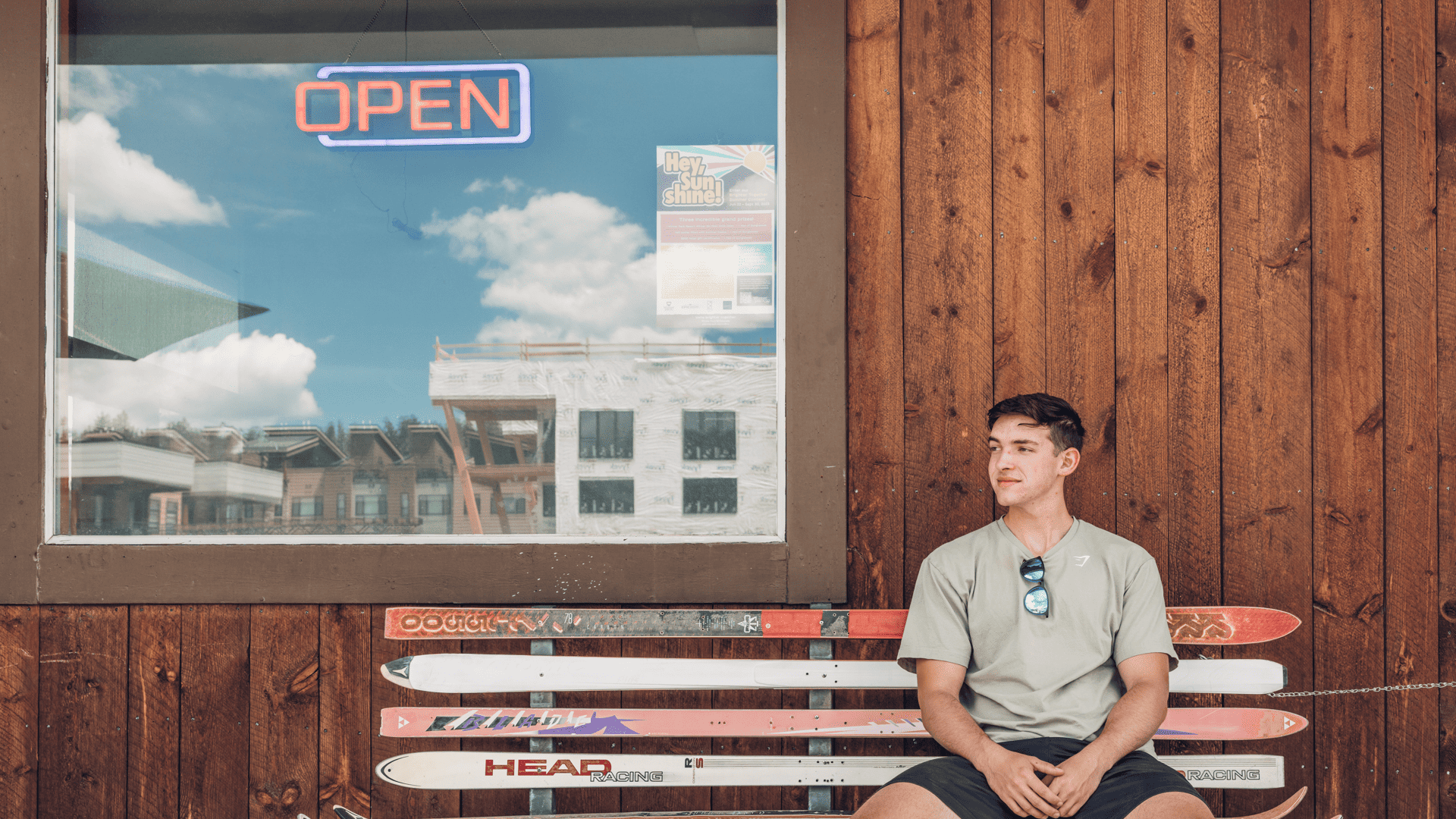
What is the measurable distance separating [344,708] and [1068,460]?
1.97 metres

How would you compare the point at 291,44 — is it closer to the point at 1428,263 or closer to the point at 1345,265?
the point at 1345,265

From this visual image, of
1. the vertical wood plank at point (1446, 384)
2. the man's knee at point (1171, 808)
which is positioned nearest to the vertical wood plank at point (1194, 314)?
the vertical wood plank at point (1446, 384)

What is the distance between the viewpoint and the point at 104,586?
2307mm

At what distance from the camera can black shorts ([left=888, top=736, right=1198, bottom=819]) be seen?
168cm

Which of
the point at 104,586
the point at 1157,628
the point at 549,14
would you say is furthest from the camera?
the point at 549,14

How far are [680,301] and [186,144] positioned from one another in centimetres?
150

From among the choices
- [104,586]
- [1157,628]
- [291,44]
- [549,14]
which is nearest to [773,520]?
[1157,628]

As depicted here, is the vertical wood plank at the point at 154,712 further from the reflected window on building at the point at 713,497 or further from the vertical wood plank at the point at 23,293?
the reflected window on building at the point at 713,497

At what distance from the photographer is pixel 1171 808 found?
164 centimetres

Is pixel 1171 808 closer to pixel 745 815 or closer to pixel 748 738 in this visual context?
pixel 745 815

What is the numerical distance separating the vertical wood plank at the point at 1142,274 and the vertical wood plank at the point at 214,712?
7.87ft

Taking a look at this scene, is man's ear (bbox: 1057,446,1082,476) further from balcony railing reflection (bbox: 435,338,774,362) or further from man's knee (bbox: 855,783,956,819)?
balcony railing reflection (bbox: 435,338,774,362)

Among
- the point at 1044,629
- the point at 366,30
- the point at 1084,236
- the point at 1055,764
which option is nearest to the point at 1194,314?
the point at 1084,236

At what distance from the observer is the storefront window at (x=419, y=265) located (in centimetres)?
241
